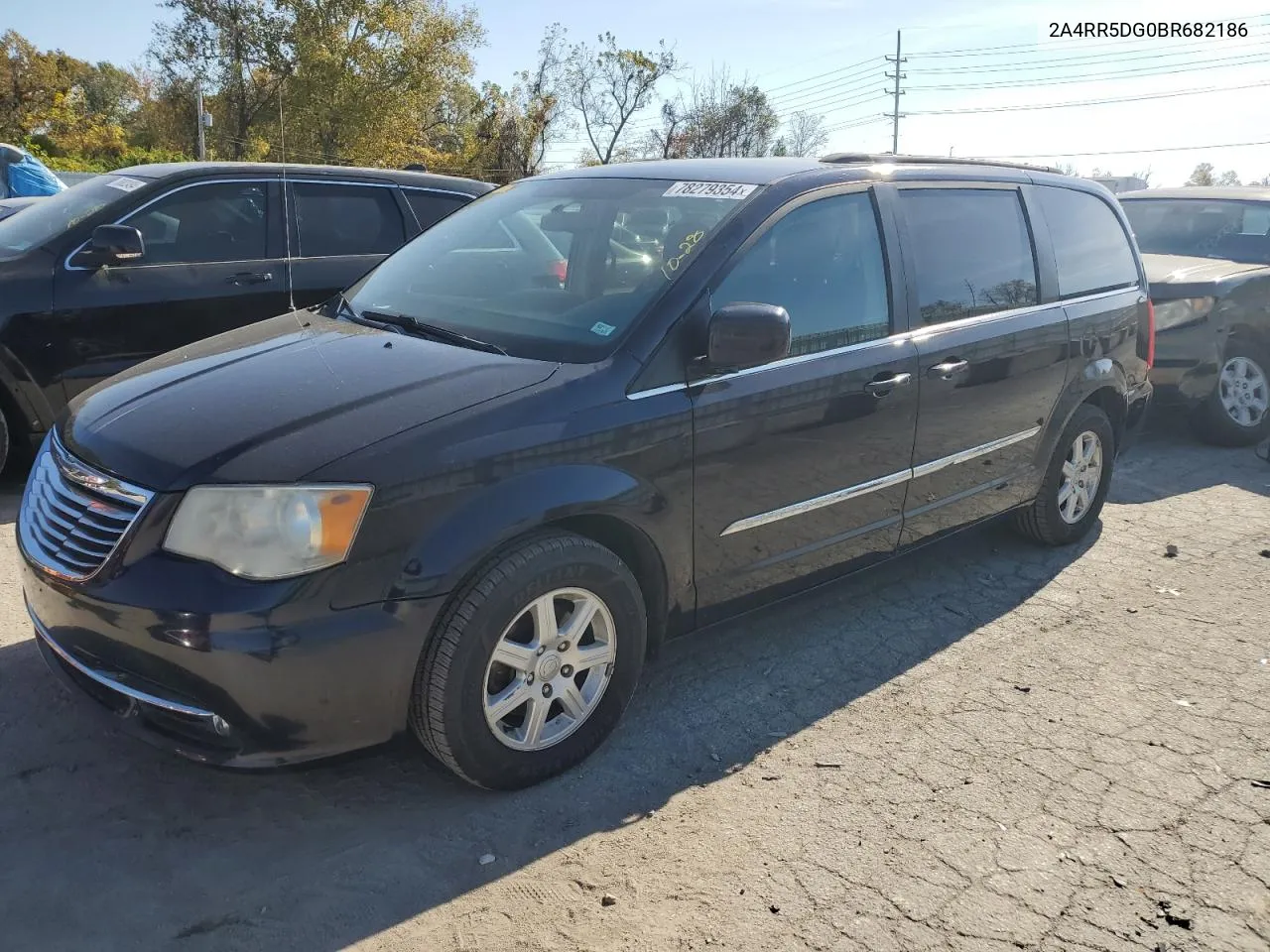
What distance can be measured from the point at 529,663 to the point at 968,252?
2678 millimetres

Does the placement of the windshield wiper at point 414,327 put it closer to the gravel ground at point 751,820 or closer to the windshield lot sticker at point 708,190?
the windshield lot sticker at point 708,190

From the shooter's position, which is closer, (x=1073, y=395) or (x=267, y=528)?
(x=267, y=528)

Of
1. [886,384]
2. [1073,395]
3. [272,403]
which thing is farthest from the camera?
[1073,395]

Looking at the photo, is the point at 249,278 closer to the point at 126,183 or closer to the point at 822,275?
the point at 126,183

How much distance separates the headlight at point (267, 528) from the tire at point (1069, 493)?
3625 millimetres

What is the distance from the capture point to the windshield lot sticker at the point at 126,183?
570cm

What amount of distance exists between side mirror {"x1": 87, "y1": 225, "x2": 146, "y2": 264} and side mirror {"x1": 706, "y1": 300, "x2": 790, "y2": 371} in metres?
3.69

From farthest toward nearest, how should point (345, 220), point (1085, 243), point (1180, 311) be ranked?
1. point (1180, 311)
2. point (345, 220)
3. point (1085, 243)

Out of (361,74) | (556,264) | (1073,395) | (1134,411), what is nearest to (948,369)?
(1073,395)

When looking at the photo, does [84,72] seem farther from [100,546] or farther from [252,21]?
[100,546]

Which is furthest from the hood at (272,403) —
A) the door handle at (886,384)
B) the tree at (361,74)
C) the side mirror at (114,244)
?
the tree at (361,74)

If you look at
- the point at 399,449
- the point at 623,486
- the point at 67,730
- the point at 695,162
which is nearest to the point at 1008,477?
the point at 695,162

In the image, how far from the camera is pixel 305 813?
2.89 meters

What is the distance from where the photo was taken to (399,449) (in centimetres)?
263
